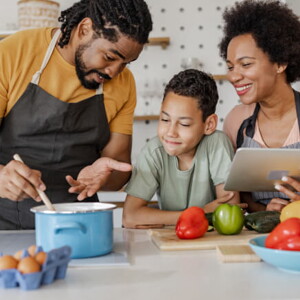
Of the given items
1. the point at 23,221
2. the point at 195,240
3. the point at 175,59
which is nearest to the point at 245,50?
the point at 195,240

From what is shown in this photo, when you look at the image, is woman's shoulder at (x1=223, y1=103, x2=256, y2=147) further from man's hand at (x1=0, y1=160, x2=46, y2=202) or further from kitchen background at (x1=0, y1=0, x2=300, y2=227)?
kitchen background at (x1=0, y1=0, x2=300, y2=227)

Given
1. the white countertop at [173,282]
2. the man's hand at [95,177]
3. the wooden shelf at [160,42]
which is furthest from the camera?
the wooden shelf at [160,42]

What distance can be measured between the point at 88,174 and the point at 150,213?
0.24 metres

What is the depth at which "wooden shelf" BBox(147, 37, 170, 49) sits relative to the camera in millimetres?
3295

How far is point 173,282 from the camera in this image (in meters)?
0.83

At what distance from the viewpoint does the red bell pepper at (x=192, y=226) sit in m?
1.18

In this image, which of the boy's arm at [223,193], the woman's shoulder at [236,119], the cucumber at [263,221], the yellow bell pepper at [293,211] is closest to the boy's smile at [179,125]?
the boy's arm at [223,193]

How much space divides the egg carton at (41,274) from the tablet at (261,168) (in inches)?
24.1

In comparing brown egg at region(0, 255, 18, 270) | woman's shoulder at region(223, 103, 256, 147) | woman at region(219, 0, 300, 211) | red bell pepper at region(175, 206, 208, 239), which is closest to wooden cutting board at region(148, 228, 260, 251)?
red bell pepper at region(175, 206, 208, 239)

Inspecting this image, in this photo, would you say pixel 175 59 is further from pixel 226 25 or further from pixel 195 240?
pixel 195 240

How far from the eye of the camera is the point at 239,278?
85 centimetres

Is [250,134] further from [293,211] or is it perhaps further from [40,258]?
[40,258]

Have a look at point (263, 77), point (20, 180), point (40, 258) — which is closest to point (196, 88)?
point (263, 77)

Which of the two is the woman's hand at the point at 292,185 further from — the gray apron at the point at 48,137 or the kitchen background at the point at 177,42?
the kitchen background at the point at 177,42
